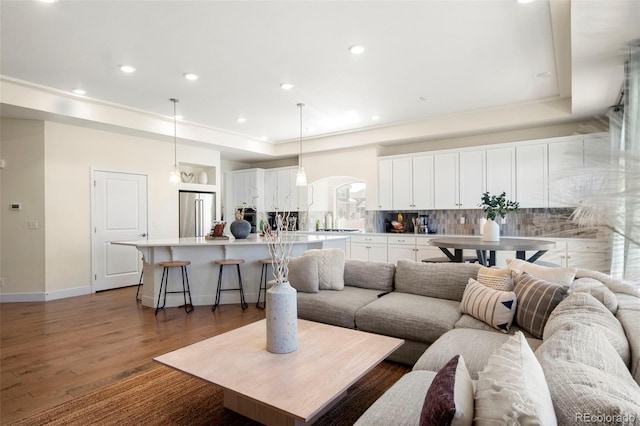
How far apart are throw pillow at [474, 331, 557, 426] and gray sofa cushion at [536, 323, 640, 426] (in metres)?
0.06

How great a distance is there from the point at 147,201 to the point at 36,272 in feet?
6.38

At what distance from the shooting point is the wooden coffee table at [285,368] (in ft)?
5.48

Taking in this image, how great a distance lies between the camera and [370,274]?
380 cm

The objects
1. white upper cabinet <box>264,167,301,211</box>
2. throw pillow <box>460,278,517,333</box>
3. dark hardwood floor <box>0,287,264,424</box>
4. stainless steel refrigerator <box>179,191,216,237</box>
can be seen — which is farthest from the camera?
white upper cabinet <box>264,167,301,211</box>

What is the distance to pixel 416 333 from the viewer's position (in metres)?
2.74

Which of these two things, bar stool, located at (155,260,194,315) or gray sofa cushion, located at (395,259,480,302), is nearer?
gray sofa cushion, located at (395,259,480,302)

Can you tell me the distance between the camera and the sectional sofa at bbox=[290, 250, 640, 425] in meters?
0.93

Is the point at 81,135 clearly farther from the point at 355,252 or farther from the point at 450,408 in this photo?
the point at 450,408

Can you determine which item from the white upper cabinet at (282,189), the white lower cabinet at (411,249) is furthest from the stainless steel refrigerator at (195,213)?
the white lower cabinet at (411,249)

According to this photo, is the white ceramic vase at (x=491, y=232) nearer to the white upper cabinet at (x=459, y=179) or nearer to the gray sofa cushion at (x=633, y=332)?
the white upper cabinet at (x=459, y=179)

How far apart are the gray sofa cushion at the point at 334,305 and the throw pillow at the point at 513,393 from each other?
2062 mm

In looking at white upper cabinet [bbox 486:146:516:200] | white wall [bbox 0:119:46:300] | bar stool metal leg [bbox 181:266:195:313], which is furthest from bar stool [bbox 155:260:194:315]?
white upper cabinet [bbox 486:146:516:200]

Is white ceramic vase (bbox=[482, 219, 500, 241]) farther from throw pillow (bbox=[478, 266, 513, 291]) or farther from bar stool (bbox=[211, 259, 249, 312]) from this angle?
bar stool (bbox=[211, 259, 249, 312])

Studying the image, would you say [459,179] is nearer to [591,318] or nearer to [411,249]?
[411,249]
